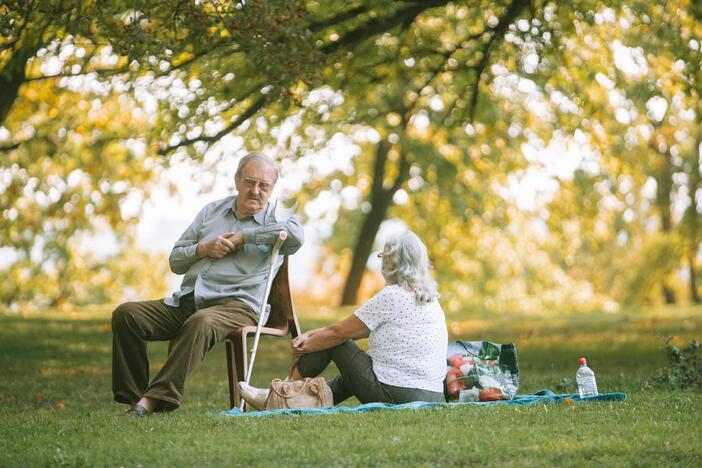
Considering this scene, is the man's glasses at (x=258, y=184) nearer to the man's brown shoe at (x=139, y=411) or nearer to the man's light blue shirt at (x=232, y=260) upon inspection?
the man's light blue shirt at (x=232, y=260)

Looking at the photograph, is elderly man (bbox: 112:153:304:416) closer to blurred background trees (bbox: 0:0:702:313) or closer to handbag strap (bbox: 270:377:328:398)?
handbag strap (bbox: 270:377:328:398)

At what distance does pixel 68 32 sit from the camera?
26.8 ft

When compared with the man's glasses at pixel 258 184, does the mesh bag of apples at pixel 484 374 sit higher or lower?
lower

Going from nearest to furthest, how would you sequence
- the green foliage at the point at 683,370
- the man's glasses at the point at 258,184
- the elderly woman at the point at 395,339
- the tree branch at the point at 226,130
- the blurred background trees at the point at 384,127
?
1. the elderly woman at the point at 395,339
2. the man's glasses at the point at 258,184
3. the green foliage at the point at 683,370
4. the blurred background trees at the point at 384,127
5. the tree branch at the point at 226,130

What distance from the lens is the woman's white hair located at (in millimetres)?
5836

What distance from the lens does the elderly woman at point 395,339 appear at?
5.86 m

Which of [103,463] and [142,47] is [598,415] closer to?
[103,463]

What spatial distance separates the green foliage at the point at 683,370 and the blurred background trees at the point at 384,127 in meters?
3.84

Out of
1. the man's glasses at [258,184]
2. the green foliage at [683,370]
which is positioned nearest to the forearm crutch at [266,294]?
the man's glasses at [258,184]

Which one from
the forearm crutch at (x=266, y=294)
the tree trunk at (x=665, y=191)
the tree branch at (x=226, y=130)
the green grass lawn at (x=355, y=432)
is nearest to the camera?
the green grass lawn at (x=355, y=432)

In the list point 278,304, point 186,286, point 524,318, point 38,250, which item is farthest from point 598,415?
point 38,250

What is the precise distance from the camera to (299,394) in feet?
19.7

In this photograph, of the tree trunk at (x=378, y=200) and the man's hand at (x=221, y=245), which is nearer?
the man's hand at (x=221, y=245)

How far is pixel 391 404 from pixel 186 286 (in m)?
1.74
